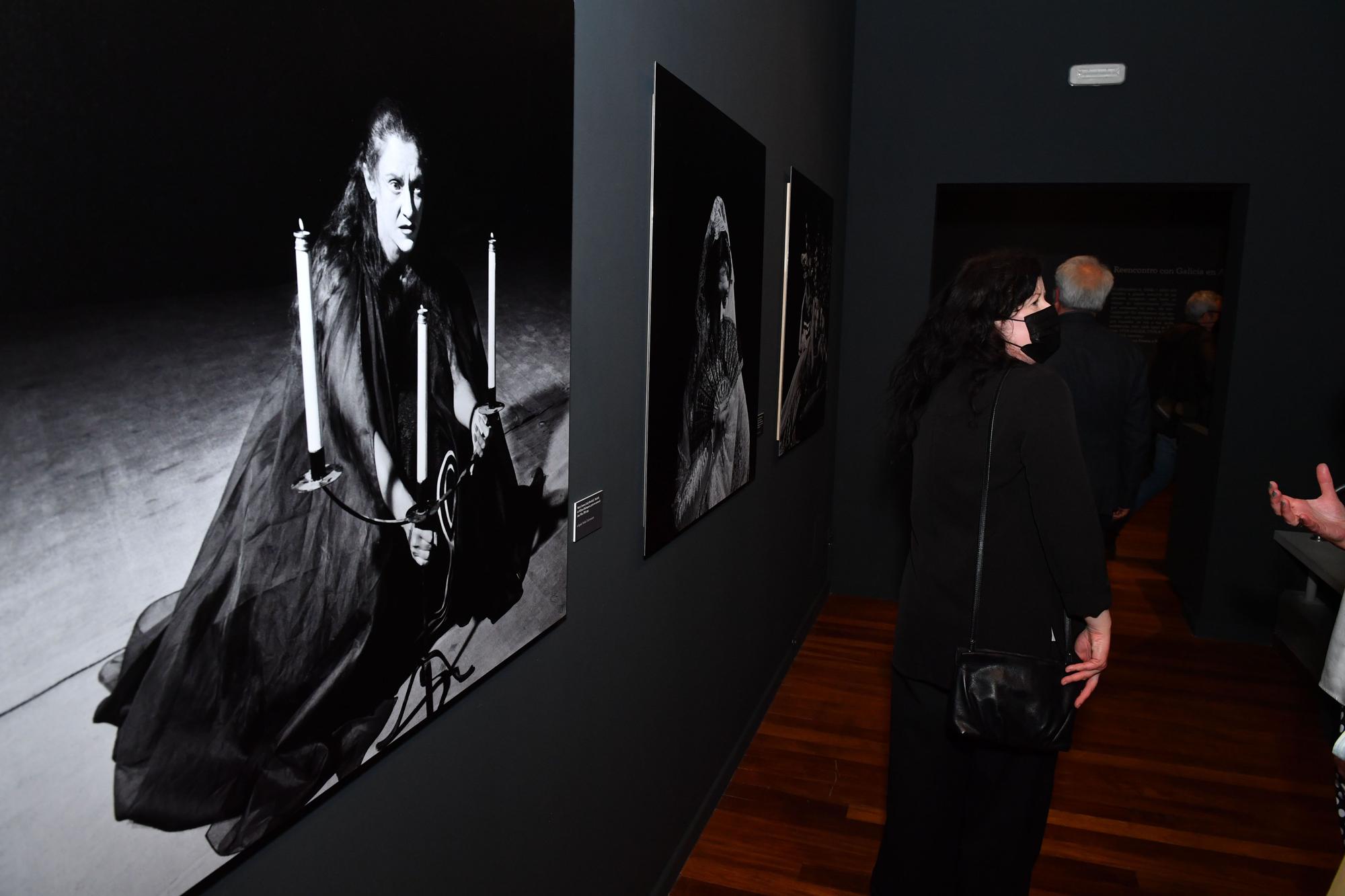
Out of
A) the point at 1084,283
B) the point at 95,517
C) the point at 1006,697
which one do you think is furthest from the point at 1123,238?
the point at 95,517

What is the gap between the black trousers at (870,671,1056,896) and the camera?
2453 mm

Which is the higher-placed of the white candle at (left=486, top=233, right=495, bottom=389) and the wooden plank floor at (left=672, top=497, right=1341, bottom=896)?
the white candle at (left=486, top=233, right=495, bottom=389)

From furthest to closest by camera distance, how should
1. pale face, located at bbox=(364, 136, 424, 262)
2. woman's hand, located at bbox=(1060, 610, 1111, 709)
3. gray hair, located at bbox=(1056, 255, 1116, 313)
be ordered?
gray hair, located at bbox=(1056, 255, 1116, 313), woman's hand, located at bbox=(1060, 610, 1111, 709), pale face, located at bbox=(364, 136, 424, 262)

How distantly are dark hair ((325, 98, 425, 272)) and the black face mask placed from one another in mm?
1689

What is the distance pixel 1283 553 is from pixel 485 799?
5005 millimetres

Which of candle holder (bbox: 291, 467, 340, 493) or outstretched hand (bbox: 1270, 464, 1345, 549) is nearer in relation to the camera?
candle holder (bbox: 291, 467, 340, 493)

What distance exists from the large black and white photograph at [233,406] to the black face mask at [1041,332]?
1436 mm

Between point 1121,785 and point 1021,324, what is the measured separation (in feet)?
7.49

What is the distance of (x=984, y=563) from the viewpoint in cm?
231

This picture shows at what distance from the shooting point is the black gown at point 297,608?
3.21ft

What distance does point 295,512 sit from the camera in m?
1.12

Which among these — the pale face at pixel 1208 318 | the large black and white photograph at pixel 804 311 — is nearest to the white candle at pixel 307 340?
the large black and white photograph at pixel 804 311

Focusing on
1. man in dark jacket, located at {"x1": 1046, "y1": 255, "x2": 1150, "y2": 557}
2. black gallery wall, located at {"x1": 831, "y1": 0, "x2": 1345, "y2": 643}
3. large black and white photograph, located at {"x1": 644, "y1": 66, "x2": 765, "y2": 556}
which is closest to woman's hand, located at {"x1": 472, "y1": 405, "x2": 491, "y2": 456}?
large black and white photograph, located at {"x1": 644, "y1": 66, "x2": 765, "y2": 556}

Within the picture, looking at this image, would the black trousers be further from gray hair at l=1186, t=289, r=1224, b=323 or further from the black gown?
gray hair at l=1186, t=289, r=1224, b=323
